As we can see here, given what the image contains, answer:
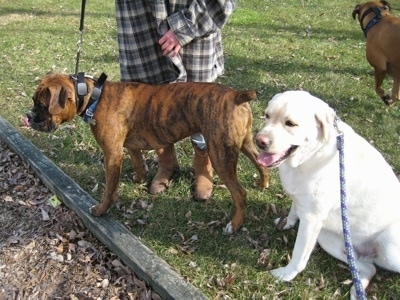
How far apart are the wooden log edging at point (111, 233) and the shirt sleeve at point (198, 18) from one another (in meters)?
1.71

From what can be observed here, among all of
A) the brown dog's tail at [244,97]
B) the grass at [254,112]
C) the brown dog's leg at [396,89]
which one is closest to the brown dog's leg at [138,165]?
the grass at [254,112]

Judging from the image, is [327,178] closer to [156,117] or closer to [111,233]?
[156,117]

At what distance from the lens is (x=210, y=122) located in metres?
3.38

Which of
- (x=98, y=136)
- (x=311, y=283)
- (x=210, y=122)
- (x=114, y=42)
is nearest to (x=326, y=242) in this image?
(x=311, y=283)

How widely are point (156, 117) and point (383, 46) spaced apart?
3.94m

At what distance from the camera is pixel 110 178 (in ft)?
12.4

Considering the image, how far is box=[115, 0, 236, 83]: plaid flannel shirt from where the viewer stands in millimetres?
3596

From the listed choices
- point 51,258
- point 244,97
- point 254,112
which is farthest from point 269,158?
point 254,112

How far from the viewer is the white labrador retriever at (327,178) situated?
2.61m

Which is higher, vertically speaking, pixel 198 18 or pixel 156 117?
pixel 198 18

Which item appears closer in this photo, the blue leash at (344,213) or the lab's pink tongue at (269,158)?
the blue leash at (344,213)

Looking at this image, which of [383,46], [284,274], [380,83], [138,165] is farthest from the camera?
[380,83]

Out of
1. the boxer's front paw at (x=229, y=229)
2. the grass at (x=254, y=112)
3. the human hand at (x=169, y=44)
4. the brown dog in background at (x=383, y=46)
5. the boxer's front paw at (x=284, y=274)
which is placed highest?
the human hand at (x=169, y=44)

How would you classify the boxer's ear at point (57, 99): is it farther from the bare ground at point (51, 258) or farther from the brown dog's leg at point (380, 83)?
the brown dog's leg at point (380, 83)
